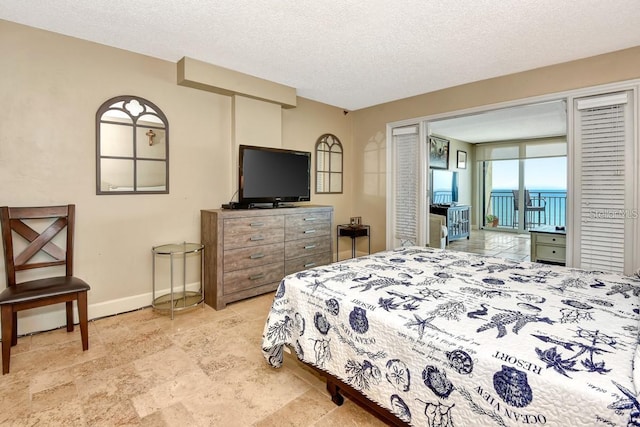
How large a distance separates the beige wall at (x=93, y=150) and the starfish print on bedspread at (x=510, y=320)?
121 inches

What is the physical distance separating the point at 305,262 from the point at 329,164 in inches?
71.1

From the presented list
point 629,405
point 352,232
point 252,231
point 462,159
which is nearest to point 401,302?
point 629,405

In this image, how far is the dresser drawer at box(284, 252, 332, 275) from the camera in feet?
12.6

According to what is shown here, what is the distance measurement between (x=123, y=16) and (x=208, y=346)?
2629 millimetres

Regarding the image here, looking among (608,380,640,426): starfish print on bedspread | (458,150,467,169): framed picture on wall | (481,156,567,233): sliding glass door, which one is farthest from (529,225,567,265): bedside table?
(608,380,640,426): starfish print on bedspread

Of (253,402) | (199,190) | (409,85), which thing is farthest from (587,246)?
(199,190)

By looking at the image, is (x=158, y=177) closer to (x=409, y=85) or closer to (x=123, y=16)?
(x=123, y=16)

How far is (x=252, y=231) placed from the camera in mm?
3453

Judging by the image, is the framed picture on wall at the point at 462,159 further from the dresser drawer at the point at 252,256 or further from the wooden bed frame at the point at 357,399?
the wooden bed frame at the point at 357,399

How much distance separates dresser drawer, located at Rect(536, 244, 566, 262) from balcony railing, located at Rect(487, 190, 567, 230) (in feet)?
11.4

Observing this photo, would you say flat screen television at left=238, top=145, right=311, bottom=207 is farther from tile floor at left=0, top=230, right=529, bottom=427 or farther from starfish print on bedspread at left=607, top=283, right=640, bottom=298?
starfish print on bedspread at left=607, top=283, right=640, bottom=298

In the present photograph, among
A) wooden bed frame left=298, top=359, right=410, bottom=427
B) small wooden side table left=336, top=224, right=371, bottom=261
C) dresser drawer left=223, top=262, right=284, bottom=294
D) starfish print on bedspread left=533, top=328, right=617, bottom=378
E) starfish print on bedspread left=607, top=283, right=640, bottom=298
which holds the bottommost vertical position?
wooden bed frame left=298, top=359, right=410, bottom=427

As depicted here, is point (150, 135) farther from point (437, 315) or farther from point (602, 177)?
point (602, 177)

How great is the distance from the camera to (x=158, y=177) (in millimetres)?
3289
